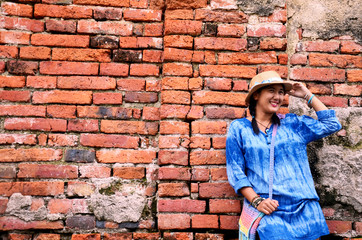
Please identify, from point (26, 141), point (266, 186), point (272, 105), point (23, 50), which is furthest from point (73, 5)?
point (266, 186)

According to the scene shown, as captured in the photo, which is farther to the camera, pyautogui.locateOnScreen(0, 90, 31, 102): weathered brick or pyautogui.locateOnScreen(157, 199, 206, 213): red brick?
pyautogui.locateOnScreen(0, 90, 31, 102): weathered brick

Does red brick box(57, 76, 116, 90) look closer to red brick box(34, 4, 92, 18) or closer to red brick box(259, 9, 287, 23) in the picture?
red brick box(34, 4, 92, 18)

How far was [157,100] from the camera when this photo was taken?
2443mm

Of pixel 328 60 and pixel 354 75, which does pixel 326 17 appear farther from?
pixel 354 75

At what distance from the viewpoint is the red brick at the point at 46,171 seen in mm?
2314

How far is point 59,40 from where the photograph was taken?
2.44 m

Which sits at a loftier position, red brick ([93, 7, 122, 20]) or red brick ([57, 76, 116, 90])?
red brick ([93, 7, 122, 20])

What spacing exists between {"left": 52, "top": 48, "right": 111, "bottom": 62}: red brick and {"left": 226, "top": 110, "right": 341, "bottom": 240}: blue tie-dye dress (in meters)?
1.23

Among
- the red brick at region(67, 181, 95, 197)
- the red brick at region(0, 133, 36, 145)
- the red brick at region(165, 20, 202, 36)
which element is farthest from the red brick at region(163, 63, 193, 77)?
the red brick at region(0, 133, 36, 145)

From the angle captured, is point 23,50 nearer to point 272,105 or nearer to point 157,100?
point 157,100

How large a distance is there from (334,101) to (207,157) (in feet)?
3.65

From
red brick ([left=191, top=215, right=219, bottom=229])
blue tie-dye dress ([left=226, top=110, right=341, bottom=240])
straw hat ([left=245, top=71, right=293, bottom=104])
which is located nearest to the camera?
blue tie-dye dress ([left=226, top=110, right=341, bottom=240])

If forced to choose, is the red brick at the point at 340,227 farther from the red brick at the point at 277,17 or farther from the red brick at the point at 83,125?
the red brick at the point at 83,125

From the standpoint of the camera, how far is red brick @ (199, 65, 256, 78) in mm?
2336
